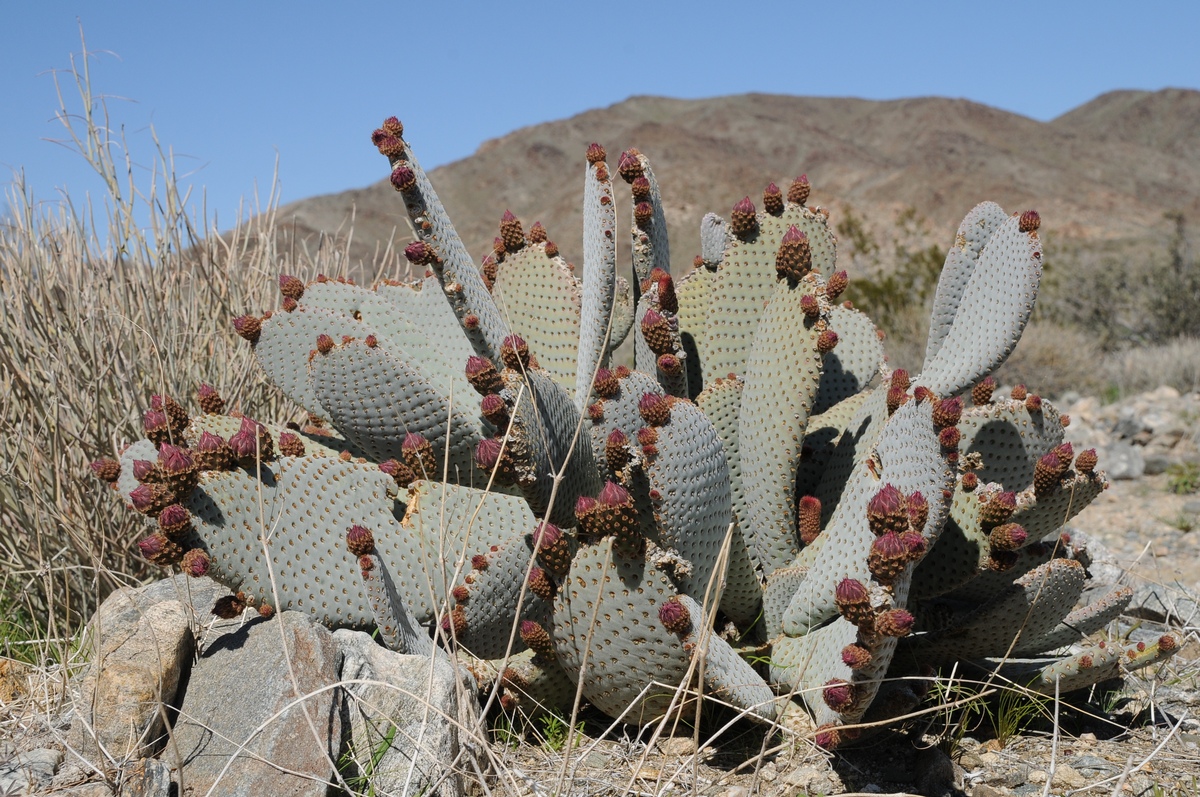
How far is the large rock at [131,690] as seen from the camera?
203 centimetres

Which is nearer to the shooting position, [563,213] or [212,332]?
[212,332]

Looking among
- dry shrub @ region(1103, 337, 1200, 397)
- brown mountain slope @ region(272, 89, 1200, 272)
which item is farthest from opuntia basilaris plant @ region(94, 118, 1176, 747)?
brown mountain slope @ region(272, 89, 1200, 272)

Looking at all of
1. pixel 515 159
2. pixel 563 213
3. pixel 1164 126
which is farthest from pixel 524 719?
pixel 1164 126

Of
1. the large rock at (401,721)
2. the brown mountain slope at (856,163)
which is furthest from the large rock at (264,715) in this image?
the brown mountain slope at (856,163)

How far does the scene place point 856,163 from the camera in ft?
180

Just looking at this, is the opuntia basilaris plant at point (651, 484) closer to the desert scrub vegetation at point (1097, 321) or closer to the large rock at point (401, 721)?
the large rock at point (401, 721)

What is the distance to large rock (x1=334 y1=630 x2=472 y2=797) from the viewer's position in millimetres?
1970

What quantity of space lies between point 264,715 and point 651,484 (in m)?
0.94

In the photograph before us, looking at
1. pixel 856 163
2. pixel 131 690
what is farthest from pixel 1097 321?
pixel 856 163

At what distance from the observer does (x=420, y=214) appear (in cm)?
235


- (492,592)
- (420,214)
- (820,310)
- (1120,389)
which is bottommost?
(1120,389)

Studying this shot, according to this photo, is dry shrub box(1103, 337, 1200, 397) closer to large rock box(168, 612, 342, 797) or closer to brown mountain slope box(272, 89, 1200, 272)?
large rock box(168, 612, 342, 797)

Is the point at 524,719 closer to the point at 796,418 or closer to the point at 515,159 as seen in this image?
the point at 796,418

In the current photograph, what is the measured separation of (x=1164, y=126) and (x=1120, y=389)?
75531 millimetres
